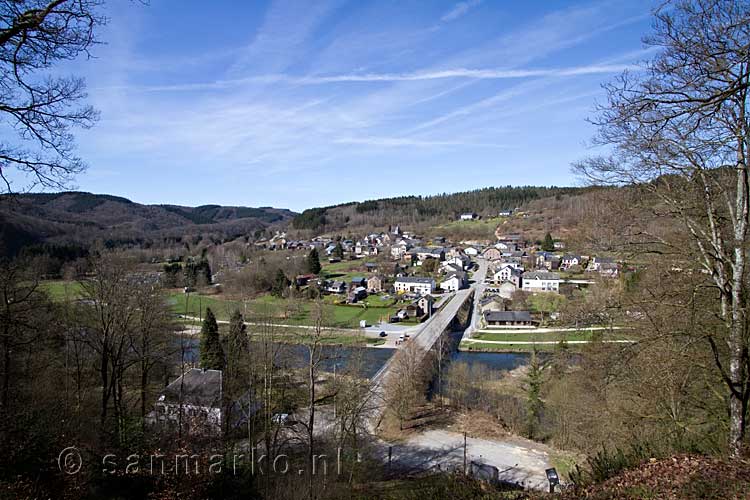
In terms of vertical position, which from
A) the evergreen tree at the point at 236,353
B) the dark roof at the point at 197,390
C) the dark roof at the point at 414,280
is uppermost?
the dark roof at the point at 414,280

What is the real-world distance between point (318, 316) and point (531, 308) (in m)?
29.7

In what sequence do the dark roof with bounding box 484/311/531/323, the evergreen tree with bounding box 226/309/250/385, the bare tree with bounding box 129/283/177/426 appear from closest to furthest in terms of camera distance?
the bare tree with bounding box 129/283/177/426 → the evergreen tree with bounding box 226/309/250/385 → the dark roof with bounding box 484/311/531/323

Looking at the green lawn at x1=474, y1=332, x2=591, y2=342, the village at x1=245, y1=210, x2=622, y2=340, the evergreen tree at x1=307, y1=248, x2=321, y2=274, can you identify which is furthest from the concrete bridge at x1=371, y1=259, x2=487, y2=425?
the evergreen tree at x1=307, y1=248, x2=321, y2=274

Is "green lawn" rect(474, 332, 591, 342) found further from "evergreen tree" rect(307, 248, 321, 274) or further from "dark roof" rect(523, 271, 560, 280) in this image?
"evergreen tree" rect(307, 248, 321, 274)

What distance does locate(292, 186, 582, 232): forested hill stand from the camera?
350 ft

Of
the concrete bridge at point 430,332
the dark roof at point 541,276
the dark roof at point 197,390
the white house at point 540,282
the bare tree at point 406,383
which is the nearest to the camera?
the dark roof at point 197,390

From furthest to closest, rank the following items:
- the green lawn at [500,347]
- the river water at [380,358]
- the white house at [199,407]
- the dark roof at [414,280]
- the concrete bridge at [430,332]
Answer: the dark roof at [414,280], the green lawn at [500,347], the river water at [380,358], the concrete bridge at [430,332], the white house at [199,407]

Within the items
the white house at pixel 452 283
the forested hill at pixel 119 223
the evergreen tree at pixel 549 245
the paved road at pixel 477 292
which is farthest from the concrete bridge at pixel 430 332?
the forested hill at pixel 119 223

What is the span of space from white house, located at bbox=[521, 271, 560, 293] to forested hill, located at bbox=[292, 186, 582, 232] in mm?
58593

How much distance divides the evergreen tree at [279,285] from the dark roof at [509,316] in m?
21.7

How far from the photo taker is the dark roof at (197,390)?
12.8 metres

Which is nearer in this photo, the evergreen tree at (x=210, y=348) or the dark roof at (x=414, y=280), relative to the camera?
the evergreen tree at (x=210, y=348)

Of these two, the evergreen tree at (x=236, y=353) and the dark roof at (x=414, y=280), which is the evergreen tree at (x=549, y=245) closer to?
the dark roof at (x=414, y=280)

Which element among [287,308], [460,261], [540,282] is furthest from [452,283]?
[287,308]
